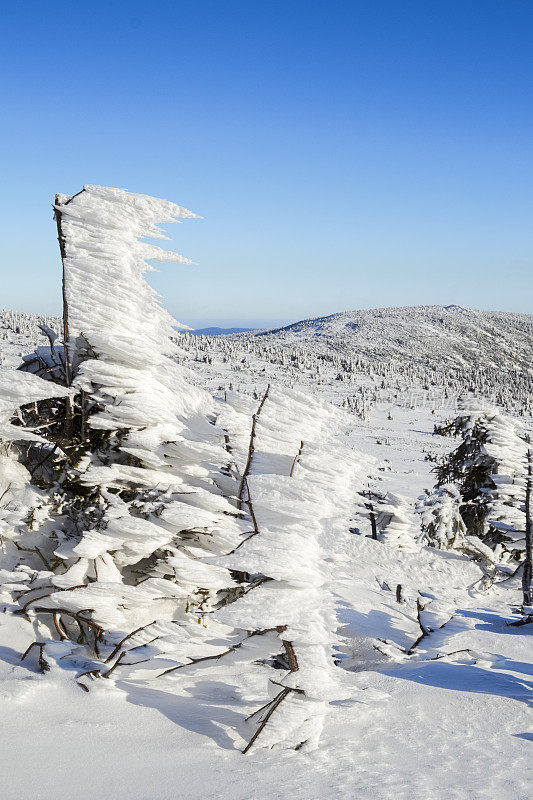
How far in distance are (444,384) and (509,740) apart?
81973 millimetres

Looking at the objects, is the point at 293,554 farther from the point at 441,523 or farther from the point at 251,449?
the point at 441,523

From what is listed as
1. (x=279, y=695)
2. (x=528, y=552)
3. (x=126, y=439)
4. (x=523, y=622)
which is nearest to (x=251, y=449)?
(x=126, y=439)

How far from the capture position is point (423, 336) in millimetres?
120062

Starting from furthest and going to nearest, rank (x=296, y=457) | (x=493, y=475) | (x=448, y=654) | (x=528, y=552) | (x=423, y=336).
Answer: (x=423, y=336)
(x=493, y=475)
(x=528, y=552)
(x=448, y=654)
(x=296, y=457)

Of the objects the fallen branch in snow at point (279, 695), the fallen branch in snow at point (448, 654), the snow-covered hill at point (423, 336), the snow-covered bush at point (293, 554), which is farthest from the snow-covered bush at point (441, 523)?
the snow-covered hill at point (423, 336)

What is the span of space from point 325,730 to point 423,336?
12482cm

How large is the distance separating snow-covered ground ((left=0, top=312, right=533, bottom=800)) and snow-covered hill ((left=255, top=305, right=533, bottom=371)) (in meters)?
92.5

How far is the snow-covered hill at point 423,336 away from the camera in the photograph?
104312mm

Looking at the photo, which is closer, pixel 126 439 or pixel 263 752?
pixel 263 752

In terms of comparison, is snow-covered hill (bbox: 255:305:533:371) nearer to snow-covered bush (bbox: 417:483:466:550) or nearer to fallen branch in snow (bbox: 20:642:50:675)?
snow-covered bush (bbox: 417:483:466:550)

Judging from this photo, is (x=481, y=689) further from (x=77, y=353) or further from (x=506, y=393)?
(x=506, y=393)

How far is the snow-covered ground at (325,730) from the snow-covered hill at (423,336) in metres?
92.5

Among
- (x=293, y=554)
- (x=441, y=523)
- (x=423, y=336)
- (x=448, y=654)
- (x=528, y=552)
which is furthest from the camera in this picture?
(x=423, y=336)

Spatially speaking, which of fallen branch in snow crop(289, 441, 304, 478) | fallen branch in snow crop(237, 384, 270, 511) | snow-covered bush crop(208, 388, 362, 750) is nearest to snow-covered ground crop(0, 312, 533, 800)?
snow-covered bush crop(208, 388, 362, 750)
